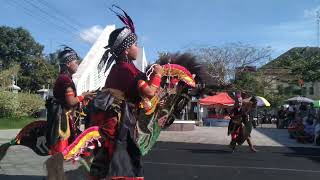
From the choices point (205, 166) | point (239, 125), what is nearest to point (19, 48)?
point (239, 125)

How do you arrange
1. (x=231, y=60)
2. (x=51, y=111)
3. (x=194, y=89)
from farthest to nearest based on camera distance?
(x=231, y=60), (x=51, y=111), (x=194, y=89)

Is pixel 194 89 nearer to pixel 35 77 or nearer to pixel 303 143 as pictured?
pixel 303 143

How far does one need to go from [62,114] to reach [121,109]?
70.5 inches

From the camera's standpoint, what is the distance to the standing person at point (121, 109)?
4668 mm

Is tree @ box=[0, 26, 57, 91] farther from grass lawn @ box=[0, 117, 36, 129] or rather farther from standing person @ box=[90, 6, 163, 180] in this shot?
standing person @ box=[90, 6, 163, 180]

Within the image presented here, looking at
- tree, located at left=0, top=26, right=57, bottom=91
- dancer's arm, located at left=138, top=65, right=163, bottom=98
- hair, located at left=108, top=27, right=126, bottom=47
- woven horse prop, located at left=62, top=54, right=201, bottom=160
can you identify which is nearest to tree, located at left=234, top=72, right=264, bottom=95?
tree, located at left=0, top=26, right=57, bottom=91

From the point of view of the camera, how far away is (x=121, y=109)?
488cm

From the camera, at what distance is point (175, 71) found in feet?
18.7

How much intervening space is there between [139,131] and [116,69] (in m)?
0.63

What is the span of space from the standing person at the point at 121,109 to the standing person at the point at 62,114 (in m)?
1.24

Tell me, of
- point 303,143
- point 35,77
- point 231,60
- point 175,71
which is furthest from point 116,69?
point 35,77

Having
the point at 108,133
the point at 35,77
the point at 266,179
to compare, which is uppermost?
the point at 35,77

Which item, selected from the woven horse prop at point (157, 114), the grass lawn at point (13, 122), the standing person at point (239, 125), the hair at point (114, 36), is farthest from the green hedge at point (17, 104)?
the hair at point (114, 36)

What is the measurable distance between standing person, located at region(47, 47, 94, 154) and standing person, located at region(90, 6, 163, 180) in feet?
4.08
